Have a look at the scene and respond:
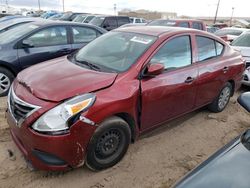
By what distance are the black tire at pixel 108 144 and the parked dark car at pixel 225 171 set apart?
1.31m

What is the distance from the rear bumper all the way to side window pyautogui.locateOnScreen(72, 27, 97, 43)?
3990 mm

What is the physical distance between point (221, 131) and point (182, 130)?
68 cm

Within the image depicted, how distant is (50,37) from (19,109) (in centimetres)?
354

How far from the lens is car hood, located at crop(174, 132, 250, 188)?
164 centimetres

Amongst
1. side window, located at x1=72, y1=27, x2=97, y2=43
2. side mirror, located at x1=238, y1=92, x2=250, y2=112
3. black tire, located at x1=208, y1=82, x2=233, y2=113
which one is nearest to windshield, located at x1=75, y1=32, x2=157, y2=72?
side mirror, located at x1=238, y1=92, x2=250, y2=112

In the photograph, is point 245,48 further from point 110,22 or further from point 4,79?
point 110,22

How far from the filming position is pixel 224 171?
5.72 feet

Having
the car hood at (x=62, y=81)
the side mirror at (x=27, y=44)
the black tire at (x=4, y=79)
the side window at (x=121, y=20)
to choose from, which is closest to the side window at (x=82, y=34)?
the side mirror at (x=27, y=44)

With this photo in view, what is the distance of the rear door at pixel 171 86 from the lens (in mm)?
3396

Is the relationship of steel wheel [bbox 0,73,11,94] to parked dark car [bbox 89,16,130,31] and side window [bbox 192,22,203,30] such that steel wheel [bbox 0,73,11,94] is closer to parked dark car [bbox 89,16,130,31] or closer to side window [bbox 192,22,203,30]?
side window [bbox 192,22,203,30]

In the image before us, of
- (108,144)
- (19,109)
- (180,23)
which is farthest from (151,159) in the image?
(180,23)

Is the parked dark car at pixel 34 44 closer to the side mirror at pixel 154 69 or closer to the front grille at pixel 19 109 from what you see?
the front grille at pixel 19 109

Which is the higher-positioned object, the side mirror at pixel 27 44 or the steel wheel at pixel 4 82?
the side mirror at pixel 27 44

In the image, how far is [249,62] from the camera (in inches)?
265
